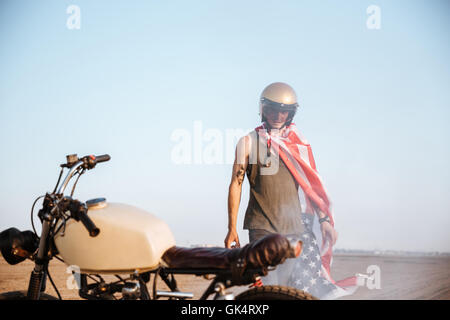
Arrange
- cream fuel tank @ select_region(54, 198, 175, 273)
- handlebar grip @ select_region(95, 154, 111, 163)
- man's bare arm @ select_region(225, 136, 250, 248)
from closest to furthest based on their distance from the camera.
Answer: cream fuel tank @ select_region(54, 198, 175, 273) → handlebar grip @ select_region(95, 154, 111, 163) → man's bare arm @ select_region(225, 136, 250, 248)

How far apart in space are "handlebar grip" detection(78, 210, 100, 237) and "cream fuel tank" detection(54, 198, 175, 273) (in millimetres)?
156

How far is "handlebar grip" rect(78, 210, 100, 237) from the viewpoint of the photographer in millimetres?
2793

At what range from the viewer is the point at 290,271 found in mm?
5059

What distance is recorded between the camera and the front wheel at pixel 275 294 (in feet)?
9.20

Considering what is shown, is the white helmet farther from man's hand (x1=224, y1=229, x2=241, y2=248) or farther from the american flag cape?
man's hand (x1=224, y1=229, x2=241, y2=248)

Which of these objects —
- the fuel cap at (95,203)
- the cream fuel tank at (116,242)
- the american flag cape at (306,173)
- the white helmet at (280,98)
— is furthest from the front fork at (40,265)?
the white helmet at (280,98)

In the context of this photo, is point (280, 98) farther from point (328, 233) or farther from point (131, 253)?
point (131, 253)

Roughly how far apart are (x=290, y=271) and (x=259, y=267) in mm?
2325

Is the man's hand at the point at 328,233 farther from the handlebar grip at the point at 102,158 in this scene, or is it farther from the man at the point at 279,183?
the handlebar grip at the point at 102,158

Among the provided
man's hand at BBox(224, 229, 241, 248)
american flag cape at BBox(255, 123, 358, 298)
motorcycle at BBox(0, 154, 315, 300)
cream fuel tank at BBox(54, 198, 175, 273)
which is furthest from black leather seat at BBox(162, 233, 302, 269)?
american flag cape at BBox(255, 123, 358, 298)

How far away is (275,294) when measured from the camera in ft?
9.37

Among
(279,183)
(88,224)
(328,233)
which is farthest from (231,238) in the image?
(88,224)

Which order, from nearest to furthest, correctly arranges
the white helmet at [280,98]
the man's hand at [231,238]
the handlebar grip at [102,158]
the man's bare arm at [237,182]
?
1. the handlebar grip at [102,158]
2. the man's hand at [231,238]
3. the man's bare arm at [237,182]
4. the white helmet at [280,98]

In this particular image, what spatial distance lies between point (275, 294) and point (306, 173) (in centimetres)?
275
